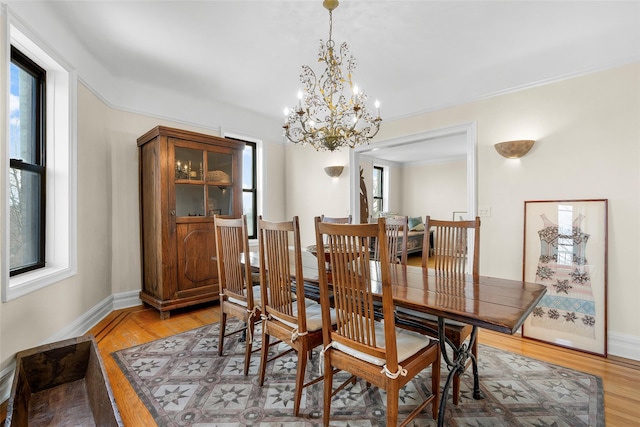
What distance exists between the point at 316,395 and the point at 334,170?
9.92 ft

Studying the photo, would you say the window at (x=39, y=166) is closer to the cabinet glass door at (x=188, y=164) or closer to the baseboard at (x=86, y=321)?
the baseboard at (x=86, y=321)

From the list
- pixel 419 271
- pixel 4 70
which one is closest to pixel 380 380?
pixel 419 271

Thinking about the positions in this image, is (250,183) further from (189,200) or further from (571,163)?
(571,163)

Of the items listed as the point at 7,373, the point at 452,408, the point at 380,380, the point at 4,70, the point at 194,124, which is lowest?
the point at 452,408

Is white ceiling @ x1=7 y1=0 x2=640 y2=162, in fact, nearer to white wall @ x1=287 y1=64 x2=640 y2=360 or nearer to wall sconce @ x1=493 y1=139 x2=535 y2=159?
white wall @ x1=287 y1=64 x2=640 y2=360

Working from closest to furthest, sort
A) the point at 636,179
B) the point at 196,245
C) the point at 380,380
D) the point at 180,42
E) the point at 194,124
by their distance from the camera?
1. the point at 380,380
2. the point at 636,179
3. the point at 180,42
4. the point at 196,245
5. the point at 194,124

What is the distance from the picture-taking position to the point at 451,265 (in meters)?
2.25

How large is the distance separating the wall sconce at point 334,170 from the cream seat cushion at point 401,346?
2.95 metres

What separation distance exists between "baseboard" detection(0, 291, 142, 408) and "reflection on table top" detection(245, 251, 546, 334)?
1874 millimetres

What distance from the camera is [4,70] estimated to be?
1778mm

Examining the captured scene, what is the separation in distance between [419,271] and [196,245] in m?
2.39

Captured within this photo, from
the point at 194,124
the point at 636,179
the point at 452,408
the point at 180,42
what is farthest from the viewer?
the point at 194,124

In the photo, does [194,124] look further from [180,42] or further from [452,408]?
[452,408]

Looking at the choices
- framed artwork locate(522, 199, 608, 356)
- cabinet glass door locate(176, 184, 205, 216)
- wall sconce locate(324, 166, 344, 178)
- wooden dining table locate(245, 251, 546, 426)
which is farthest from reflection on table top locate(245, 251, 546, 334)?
wall sconce locate(324, 166, 344, 178)
